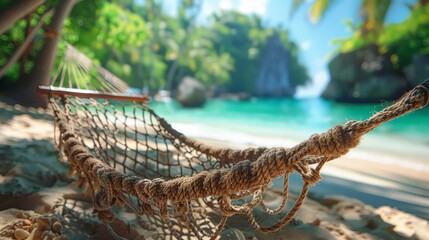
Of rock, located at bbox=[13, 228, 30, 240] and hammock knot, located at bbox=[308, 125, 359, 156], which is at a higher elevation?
hammock knot, located at bbox=[308, 125, 359, 156]

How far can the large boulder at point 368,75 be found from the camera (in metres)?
12.9

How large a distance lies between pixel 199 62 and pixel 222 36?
5.79m

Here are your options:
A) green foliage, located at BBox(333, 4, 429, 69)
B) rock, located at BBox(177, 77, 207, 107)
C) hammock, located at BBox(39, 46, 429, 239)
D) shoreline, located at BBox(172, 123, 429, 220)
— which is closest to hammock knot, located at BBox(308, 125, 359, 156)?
hammock, located at BBox(39, 46, 429, 239)

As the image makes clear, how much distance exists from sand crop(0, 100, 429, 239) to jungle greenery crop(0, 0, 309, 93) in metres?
1.78

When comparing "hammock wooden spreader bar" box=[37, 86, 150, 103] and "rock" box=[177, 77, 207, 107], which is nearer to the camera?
"hammock wooden spreader bar" box=[37, 86, 150, 103]

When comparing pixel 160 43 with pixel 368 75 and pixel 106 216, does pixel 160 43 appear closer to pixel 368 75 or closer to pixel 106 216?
pixel 368 75

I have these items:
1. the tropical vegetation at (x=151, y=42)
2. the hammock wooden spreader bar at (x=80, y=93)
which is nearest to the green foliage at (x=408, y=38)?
the tropical vegetation at (x=151, y=42)

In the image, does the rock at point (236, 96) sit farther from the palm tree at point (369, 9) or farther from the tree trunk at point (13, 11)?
the tree trunk at point (13, 11)

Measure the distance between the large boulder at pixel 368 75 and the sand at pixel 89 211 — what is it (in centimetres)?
1252

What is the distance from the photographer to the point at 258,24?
82.3 ft

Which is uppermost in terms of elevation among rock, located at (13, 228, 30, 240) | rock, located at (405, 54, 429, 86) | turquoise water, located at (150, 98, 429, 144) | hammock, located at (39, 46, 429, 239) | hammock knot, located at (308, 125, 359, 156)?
rock, located at (405, 54, 429, 86)

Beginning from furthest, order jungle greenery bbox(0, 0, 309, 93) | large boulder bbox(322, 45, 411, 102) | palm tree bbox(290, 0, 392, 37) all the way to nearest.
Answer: large boulder bbox(322, 45, 411, 102)
palm tree bbox(290, 0, 392, 37)
jungle greenery bbox(0, 0, 309, 93)

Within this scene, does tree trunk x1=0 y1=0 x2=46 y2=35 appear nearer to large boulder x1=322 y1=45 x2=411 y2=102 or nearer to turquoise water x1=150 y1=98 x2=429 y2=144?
turquoise water x1=150 y1=98 x2=429 y2=144

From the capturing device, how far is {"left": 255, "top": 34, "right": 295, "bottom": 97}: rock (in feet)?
81.3
